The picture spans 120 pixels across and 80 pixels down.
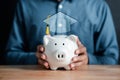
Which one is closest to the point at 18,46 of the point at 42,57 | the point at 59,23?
the point at 59,23

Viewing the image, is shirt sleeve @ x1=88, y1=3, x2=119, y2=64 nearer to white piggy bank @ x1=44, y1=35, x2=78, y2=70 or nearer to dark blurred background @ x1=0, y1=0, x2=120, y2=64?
dark blurred background @ x1=0, y1=0, x2=120, y2=64

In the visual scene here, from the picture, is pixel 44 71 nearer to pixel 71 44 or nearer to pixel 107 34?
pixel 71 44

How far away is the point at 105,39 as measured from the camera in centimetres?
108

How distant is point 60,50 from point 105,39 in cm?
36

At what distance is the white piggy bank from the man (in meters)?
0.27

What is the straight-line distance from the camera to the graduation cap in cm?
105

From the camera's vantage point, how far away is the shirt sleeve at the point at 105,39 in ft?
3.42

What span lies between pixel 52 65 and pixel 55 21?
29cm

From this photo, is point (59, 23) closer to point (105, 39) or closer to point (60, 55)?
point (105, 39)

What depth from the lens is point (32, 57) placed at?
0.99m

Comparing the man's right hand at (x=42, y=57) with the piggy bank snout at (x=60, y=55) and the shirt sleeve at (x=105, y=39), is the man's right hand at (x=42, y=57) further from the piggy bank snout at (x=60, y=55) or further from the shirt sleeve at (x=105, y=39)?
the shirt sleeve at (x=105, y=39)

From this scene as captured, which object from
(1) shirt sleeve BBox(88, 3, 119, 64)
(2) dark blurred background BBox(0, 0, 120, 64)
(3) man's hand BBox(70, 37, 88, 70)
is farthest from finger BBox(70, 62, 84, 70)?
(2) dark blurred background BBox(0, 0, 120, 64)

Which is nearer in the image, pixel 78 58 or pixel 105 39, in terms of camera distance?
pixel 78 58

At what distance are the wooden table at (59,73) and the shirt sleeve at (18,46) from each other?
6.1 inches
